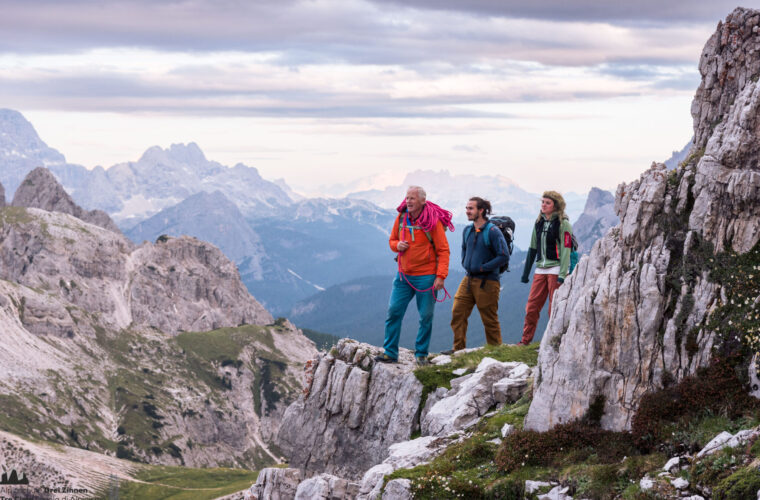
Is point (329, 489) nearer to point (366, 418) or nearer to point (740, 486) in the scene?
point (366, 418)

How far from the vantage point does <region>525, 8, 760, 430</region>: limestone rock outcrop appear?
17875 millimetres

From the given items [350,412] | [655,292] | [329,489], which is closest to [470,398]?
[329,489]

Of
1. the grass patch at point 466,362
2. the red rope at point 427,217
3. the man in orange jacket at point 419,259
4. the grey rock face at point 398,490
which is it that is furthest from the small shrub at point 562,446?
the red rope at point 427,217

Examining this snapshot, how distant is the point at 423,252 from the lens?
86.8ft

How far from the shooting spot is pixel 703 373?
17.1m

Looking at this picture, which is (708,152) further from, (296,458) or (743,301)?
(296,458)

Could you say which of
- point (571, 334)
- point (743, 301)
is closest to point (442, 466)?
point (571, 334)

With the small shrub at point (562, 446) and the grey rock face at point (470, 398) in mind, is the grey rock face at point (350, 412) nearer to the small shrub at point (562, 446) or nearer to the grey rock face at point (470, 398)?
the grey rock face at point (470, 398)

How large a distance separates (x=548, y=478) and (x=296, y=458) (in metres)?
15.3

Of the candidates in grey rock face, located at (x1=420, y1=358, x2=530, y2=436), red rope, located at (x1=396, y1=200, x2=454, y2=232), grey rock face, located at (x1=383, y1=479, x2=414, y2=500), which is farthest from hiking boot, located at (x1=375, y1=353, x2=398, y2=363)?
grey rock face, located at (x1=383, y1=479, x2=414, y2=500)

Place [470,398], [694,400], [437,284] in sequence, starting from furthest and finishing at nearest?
[437,284], [470,398], [694,400]

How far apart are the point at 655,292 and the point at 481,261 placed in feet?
35.2

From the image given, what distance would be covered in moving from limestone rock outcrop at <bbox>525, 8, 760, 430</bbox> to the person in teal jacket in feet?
25.2

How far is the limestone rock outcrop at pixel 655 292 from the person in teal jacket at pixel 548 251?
770 centimetres
